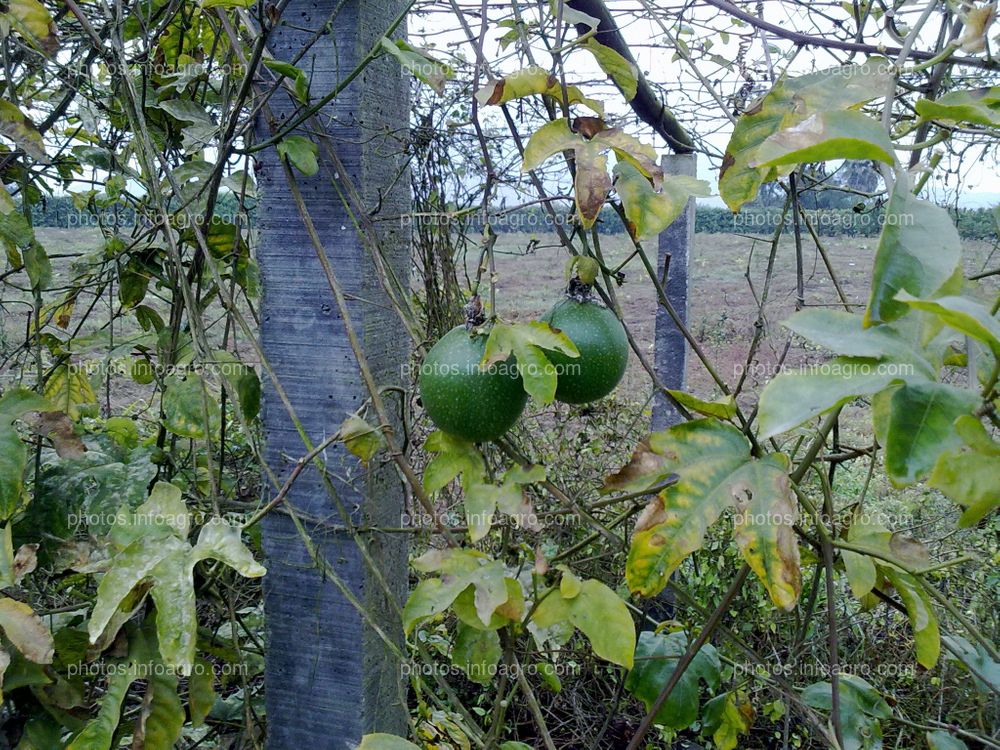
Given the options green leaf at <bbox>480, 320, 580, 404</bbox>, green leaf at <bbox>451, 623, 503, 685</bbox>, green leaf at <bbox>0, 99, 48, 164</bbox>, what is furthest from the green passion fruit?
green leaf at <bbox>0, 99, 48, 164</bbox>

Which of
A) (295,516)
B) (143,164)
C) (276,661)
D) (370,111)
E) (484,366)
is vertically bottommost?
(276,661)

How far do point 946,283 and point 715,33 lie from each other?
237 cm

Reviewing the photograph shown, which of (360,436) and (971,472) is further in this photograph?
(360,436)

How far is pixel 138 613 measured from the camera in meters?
1.36

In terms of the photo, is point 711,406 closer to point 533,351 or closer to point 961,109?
point 533,351

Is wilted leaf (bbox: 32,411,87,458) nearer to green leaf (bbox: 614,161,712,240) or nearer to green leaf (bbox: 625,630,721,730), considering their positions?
green leaf (bbox: 614,161,712,240)

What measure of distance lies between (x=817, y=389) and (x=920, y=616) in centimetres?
62

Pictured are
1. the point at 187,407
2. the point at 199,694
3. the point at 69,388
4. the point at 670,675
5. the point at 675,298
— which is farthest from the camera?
the point at 675,298

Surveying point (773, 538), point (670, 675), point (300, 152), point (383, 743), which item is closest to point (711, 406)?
point (773, 538)

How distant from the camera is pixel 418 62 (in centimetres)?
124

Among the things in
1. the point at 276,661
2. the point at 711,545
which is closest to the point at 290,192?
the point at 276,661

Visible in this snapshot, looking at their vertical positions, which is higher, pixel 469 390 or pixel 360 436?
pixel 469 390

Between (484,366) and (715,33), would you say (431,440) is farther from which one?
(715,33)

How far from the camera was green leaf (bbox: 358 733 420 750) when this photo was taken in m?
1.08
